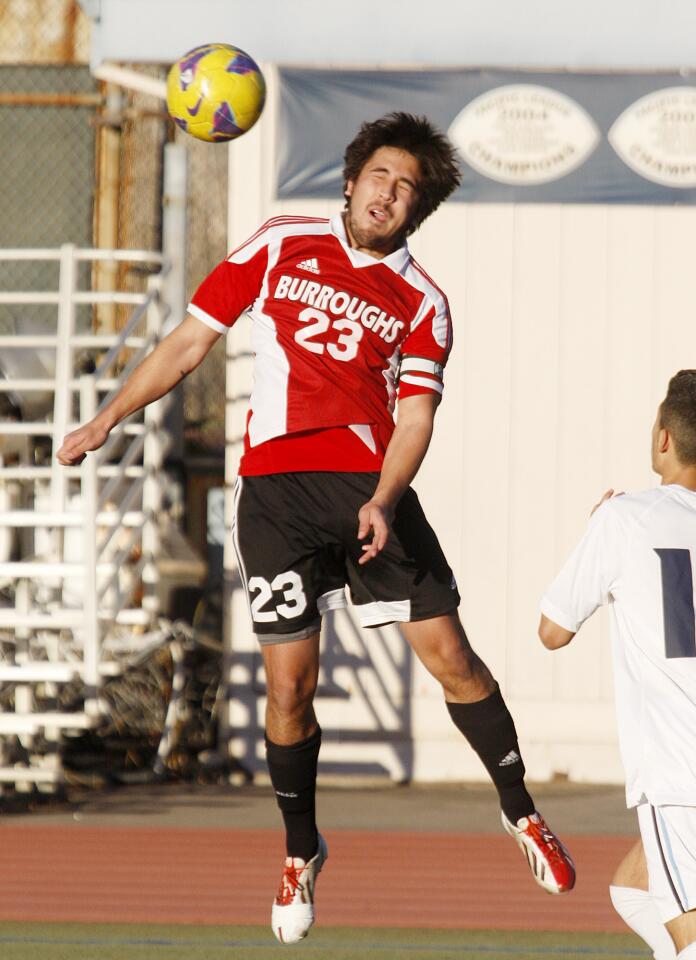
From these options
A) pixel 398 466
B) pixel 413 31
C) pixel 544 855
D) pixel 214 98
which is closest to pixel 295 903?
pixel 544 855

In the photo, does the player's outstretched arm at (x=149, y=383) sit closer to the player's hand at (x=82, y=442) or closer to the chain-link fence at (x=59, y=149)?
the player's hand at (x=82, y=442)

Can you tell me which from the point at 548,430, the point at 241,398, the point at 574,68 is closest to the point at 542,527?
the point at 548,430

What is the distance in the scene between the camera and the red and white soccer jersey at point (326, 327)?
523 cm

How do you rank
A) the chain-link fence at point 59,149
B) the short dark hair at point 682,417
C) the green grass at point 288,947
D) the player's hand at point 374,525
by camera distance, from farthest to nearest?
the chain-link fence at point 59,149, the green grass at point 288,947, the player's hand at point 374,525, the short dark hair at point 682,417

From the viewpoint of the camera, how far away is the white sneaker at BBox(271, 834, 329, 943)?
523 cm

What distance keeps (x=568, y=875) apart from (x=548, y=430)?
5175mm

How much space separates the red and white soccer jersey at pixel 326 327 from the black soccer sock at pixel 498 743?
890mm

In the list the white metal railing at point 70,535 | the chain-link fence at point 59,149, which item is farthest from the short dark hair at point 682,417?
the chain-link fence at point 59,149

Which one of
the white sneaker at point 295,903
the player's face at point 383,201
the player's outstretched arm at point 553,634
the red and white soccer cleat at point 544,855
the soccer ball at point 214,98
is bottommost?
the white sneaker at point 295,903

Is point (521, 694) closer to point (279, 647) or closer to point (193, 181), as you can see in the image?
point (279, 647)

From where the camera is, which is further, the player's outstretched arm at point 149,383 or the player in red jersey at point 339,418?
the player in red jersey at point 339,418

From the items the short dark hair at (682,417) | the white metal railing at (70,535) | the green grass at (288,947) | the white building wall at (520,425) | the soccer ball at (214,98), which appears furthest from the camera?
the white building wall at (520,425)

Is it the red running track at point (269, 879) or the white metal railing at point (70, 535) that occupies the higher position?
the white metal railing at point (70, 535)

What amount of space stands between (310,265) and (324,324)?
0.66 ft
